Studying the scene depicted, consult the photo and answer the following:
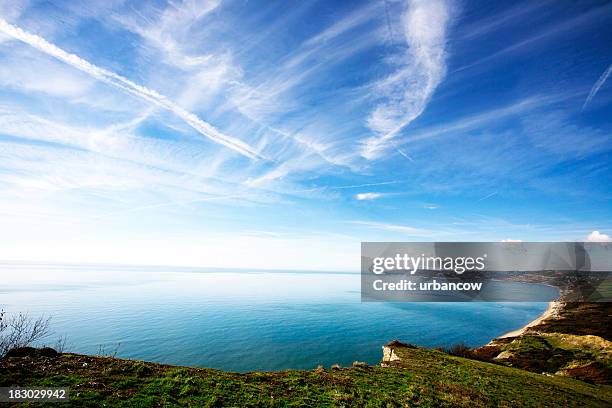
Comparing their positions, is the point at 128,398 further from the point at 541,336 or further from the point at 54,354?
the point at 541,336

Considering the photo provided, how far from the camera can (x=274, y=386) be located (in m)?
19.3

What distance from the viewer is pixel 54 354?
19.6 meters

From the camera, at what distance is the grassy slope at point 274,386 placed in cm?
1531

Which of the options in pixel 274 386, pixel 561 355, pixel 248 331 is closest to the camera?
pixel 274 386

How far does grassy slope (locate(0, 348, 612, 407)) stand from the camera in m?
15.3

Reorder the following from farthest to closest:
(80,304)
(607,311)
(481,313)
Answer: (481,313) → (80,304) → (607,311)

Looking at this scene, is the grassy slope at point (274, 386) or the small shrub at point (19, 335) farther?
the small shrub at point (19, 335)

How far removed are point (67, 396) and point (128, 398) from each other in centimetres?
287

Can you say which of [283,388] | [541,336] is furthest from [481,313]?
[283,388]

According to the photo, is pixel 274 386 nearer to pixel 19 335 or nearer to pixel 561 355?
pixel 19 335

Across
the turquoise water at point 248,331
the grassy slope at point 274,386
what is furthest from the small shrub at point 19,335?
the turquoise water at point 248,331

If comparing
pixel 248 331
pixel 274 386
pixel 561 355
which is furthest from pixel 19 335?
pixel 561 355

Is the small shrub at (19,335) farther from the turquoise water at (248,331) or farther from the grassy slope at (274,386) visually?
the turquoise water at (248,331)

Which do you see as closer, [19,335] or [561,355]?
[19,335]
